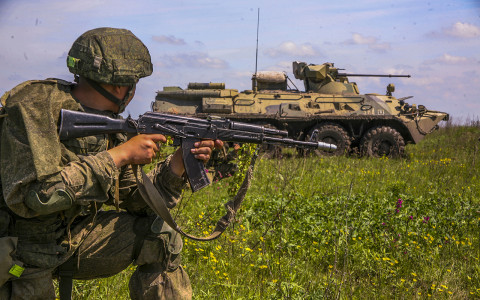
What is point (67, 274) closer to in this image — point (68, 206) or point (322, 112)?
point (68, 206)

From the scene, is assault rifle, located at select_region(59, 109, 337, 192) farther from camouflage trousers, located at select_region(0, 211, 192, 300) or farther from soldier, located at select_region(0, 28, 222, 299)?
camouflage trousers, located at select_region(0, 211, 192, 300)

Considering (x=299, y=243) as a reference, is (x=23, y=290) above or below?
above

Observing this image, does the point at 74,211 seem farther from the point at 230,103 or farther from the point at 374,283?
the point at 230,103

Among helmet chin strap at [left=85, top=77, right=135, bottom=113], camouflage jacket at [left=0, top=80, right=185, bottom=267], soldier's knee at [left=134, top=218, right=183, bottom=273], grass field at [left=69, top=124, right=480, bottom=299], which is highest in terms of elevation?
helmet chin strap at [left=85, top=77, right=135, bottom=113]

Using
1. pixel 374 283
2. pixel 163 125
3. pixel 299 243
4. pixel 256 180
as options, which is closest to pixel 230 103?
pixel 256 180

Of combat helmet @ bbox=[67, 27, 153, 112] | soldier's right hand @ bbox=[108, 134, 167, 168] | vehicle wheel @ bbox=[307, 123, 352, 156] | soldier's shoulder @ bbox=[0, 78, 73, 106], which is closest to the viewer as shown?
soldier's shoulder @ bbox=[0, 78, 73, 106]

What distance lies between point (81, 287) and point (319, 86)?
1272 centimetres

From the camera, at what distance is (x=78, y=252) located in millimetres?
2957

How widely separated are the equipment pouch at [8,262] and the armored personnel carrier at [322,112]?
11041 millimetres

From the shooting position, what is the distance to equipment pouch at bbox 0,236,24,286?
2551mm

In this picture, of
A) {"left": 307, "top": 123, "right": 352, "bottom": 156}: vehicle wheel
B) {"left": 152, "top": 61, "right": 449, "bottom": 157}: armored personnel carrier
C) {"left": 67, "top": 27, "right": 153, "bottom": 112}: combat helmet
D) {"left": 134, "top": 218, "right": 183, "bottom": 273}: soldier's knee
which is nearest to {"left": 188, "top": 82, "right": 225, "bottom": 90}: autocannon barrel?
{"left": 152, "top": 61, "right": 449, "bottom": 157}: armored personnel carrier

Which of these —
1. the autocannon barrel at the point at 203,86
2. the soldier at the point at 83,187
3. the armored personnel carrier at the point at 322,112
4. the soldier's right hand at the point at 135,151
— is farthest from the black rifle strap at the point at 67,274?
the autocannon barrel at the point at 203,86

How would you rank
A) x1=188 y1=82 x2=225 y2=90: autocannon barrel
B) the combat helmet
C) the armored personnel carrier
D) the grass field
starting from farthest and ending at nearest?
x1=188 y1=82 x2=225 y2=90: autocannon barrel < the armored personnel carrier < the grass field < the combat helmet

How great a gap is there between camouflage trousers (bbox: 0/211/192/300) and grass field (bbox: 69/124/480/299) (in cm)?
67
